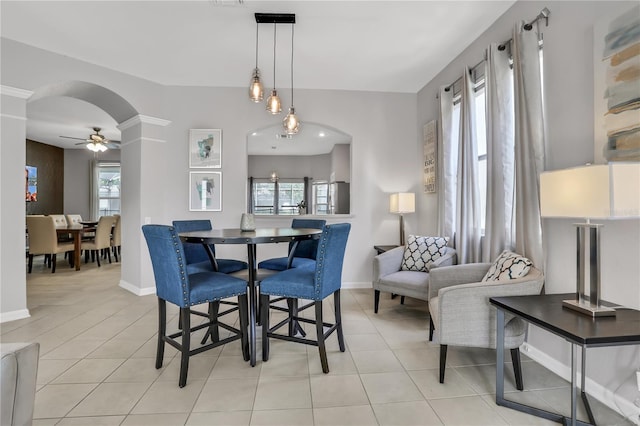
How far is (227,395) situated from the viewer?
6.02ft

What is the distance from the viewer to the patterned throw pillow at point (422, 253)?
3.22 meters

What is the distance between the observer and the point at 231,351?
2.41 meters

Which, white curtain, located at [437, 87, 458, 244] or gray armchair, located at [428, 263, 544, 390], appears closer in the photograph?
gray armchair, located at [428, 263, 544, 390]

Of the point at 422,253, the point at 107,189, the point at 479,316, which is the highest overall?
the point at 107,189

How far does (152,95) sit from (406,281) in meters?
3.91


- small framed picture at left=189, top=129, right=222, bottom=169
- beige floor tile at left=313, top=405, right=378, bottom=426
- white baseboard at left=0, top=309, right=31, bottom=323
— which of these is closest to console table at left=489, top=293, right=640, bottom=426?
beige floor tile at left=313, top=405, right=378, bottom=426

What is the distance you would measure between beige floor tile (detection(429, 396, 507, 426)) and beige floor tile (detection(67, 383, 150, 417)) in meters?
1.73

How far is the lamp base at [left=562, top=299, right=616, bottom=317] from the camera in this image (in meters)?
1.48

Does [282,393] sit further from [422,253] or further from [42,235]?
[42,235]

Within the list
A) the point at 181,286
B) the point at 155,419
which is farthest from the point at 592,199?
the point at 155,419

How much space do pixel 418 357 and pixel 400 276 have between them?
2.95ft

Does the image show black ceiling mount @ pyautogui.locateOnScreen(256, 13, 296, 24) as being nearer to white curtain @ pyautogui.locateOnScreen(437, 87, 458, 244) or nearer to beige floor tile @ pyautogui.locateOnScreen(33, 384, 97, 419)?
white curtain @ pyautogui.locateOnScreen(437, 87, 458, 244)

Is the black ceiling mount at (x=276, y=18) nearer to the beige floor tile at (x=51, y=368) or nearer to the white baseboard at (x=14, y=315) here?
the beige floor tile at (x=51, y=368)

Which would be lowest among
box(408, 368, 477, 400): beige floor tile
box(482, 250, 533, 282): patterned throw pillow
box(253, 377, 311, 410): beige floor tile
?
box(253, 377, 311, 410): beige floor tile
